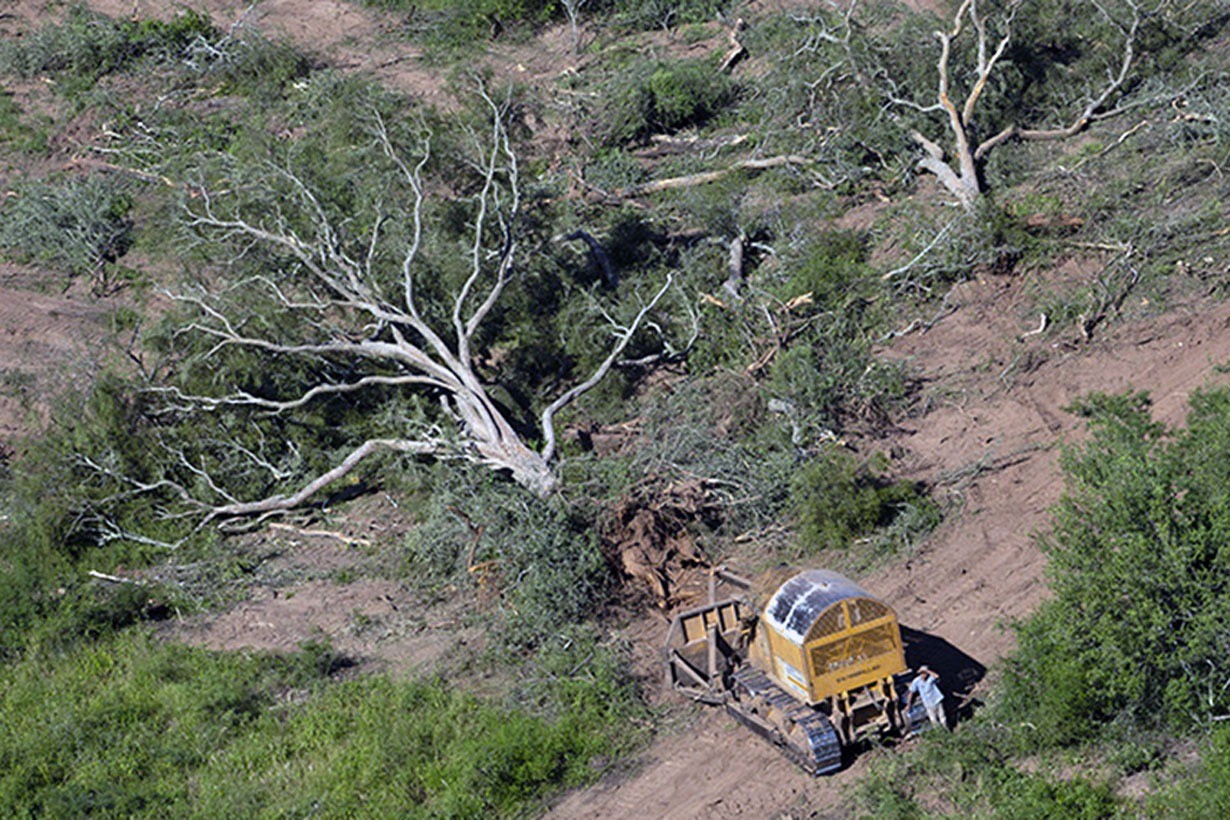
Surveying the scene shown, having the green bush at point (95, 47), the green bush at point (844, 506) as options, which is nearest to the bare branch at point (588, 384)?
the green bush at point (844, 506)

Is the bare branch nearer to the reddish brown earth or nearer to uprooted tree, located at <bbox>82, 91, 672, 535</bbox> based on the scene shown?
uprooted tree, located at <bbox>82, 91, 672, 535</bbox>

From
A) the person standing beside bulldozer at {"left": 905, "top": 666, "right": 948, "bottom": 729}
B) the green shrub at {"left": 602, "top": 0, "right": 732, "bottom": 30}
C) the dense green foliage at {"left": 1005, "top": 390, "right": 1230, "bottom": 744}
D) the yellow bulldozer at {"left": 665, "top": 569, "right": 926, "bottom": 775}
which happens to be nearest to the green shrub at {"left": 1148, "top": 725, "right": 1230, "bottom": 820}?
the dense green foliage at {"left": 1005, "top": 390, "right": 1230, "bottom": 744}

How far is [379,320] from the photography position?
61.8ft

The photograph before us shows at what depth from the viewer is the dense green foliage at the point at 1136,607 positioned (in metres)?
11.1

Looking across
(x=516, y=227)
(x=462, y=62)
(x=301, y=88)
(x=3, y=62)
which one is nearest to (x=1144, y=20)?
(x=516, y=227)

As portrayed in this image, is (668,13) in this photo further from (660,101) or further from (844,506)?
(844,506)

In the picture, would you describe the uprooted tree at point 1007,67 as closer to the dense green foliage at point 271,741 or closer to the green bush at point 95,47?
the dense green foliage at point 271,741

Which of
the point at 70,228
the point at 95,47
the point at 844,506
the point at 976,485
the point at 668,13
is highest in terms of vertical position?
the point at 95,47

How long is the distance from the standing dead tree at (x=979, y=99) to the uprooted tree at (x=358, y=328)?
4.84 meters

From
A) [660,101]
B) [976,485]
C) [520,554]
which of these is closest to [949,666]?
[976,485]

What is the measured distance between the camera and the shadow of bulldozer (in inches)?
485

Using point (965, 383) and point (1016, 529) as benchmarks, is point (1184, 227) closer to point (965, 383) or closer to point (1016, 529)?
point (965, 383)

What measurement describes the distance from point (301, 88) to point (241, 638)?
1491 centimetres

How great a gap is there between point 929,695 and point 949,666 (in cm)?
138
